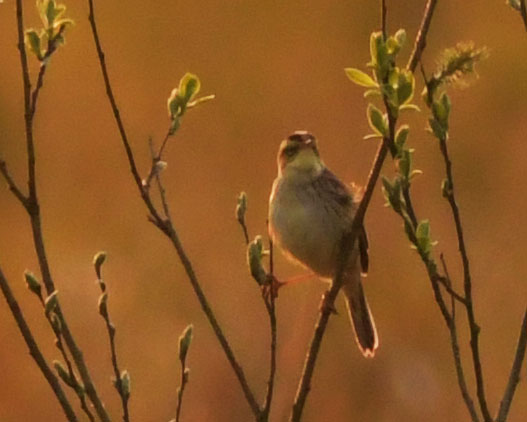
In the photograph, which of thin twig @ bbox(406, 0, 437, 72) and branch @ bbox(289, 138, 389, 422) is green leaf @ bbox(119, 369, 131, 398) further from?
thin twig @ bbox(406, 0, 437, 72)

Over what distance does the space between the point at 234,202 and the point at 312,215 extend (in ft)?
14.5

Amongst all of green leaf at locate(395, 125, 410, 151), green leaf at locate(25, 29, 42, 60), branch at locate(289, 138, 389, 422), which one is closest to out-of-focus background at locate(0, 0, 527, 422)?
branch at locate(289, 138, 389, 422)

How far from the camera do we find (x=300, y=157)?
491cm

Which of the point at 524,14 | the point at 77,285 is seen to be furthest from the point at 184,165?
the point at 524,14

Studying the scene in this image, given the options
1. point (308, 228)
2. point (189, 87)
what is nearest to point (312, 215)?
point (308, 228)

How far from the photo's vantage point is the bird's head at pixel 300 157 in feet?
16.0

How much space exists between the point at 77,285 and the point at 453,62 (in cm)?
580

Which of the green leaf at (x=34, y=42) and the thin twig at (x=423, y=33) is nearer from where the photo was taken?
the thin twig at (x=423, y=33)

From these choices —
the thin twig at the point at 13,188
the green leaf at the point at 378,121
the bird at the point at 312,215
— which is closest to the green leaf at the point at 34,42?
the thin twig at the point at 13,188

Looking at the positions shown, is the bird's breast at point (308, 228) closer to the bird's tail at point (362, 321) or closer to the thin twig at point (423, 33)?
the bird's tail at point (362, 321)

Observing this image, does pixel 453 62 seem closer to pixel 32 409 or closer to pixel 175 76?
pixel 32 409

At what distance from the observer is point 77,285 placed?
8289 millimetres

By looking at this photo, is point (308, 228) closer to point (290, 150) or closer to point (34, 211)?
point (290, 150)

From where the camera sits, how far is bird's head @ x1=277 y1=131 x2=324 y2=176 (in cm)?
488
